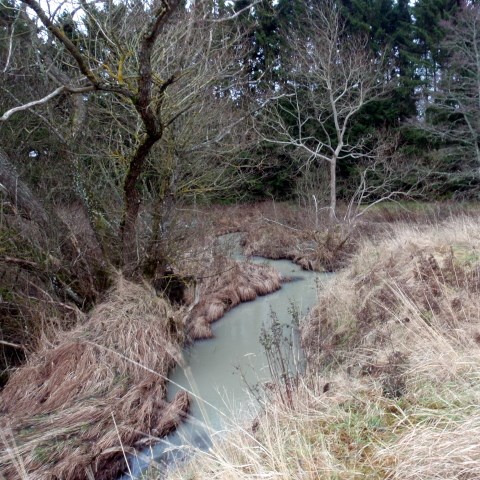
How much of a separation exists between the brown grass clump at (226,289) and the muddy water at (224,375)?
0.17m

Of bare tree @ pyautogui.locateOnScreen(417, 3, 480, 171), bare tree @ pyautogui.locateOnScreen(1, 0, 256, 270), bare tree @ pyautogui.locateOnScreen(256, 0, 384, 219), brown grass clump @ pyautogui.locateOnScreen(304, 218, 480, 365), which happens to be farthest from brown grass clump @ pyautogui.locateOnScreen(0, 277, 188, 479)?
bare tree @ pyautogui.locateOnScreen(417, 3, 480, 171)

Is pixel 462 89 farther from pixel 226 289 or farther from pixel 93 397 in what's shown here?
pixel 93 397

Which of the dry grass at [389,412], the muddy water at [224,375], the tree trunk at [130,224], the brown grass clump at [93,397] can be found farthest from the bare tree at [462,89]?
the brown grass clump at [93,397]

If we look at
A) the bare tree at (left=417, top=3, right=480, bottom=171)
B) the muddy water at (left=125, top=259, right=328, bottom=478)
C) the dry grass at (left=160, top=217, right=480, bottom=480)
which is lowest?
the muddy water at (left=125, top=259, right=328, bottom=478)

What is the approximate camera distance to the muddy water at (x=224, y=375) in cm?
367

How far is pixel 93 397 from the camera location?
4.46 metres

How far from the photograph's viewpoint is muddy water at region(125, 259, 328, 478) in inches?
144

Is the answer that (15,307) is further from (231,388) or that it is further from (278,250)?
(278,250)

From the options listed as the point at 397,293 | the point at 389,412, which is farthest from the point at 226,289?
the point at 389,412

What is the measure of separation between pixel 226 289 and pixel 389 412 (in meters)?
6.30

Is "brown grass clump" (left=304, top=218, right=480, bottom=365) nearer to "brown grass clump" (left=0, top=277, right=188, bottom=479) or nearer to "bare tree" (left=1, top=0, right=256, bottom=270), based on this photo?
"brown grass clump" (left=0, top=277, right=188, bottom=479)

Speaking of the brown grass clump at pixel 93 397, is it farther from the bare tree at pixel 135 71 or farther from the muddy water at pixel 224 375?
the bare tree at pixel 135 71

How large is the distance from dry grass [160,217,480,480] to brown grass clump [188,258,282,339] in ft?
9.39

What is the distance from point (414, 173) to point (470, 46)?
5542 millimetres
